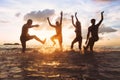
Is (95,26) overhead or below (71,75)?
overhead

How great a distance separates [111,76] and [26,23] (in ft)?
42.4

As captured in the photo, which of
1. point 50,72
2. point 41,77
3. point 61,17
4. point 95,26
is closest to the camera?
point 41,77

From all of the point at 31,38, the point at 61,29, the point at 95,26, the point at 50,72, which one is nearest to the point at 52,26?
the point at 61,29

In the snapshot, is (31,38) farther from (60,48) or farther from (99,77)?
(99,77)

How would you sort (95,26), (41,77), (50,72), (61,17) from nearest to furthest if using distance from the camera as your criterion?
1. (41,77)
2. (50,72)
3. (95,26)
4. (61,17)

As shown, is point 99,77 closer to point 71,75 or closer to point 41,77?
point 71,75

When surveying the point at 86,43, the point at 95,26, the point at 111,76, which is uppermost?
the point at 95,26

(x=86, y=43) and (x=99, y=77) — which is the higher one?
(x=86, y=43)

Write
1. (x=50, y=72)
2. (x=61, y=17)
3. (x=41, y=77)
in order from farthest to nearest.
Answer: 1. (x=61, y=17)
2. (x=50, y=72)
3. (x=41, y=77)

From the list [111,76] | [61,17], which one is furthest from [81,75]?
[61,17]

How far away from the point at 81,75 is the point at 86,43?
1161cm

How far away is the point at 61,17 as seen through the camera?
2422cm

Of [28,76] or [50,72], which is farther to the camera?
[50,72]

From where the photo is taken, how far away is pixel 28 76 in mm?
10531
